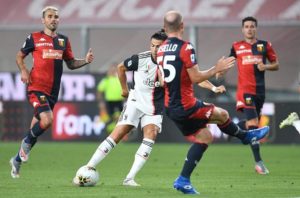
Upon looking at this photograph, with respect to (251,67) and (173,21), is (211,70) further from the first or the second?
(251,67)

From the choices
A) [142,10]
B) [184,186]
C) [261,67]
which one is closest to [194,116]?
[184,186]

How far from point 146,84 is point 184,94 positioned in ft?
5.32

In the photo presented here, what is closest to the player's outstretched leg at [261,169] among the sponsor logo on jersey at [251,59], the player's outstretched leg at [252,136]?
the sponsor logo on jersey at [251,59]

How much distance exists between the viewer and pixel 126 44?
31.4 m

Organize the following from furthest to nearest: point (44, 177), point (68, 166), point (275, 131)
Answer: point (275, 131) → point (68, 166) → point (44, 177)

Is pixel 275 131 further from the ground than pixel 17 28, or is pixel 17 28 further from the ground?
pixel 17 28

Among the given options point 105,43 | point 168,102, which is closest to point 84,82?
point 105,43

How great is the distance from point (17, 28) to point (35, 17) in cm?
524

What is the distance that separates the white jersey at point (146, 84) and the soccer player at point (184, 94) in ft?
4.37

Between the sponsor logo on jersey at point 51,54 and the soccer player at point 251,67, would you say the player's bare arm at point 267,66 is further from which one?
the sponsor logo on jersey at point 51,54

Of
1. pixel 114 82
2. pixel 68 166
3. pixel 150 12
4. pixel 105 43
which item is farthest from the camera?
pixel 105 43

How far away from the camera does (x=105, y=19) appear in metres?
29.3

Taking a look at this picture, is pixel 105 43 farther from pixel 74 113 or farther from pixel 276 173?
pixel 276 173

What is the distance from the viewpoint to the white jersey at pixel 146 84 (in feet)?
41.2
